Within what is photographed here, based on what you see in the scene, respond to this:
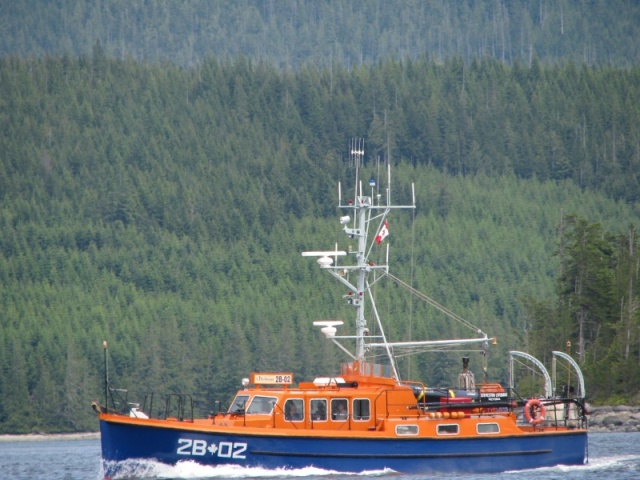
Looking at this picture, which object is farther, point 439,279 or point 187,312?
point 439,279

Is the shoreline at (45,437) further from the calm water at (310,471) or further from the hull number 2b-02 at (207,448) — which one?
the hull number 2b-02 at (207,448)

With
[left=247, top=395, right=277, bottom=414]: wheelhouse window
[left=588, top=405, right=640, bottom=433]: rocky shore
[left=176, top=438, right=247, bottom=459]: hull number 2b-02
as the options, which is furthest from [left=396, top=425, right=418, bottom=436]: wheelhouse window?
[left=588, top=405, right=640, bottom=433]: rocky shore

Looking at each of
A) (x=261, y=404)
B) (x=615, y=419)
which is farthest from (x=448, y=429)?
(x=615, y=419)

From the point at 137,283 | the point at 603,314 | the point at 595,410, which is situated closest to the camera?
the point at 595,410

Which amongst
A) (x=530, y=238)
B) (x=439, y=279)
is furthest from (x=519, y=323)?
(x=530, y=238)

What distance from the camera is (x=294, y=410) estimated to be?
35844 mm

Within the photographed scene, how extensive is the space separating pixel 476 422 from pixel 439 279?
12286 centimetres

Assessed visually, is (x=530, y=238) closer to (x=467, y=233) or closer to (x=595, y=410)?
(x=467, y=233)

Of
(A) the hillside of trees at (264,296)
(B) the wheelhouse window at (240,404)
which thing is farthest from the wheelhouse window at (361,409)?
(A) the hillside of trees at (264,296)

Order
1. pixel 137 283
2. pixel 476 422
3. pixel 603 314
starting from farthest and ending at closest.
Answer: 1. pixel 137 283
2. pixel 603 314
3. pixel 476 422

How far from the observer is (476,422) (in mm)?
36438

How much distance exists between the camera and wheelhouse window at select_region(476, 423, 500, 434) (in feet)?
120

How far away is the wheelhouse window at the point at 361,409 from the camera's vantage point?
36.1 meters

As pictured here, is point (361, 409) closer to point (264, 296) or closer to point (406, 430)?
point (406, 430)
